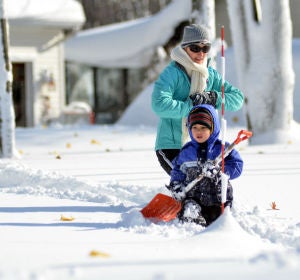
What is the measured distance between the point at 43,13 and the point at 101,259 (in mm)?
19269

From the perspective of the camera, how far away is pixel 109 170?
31.4ft

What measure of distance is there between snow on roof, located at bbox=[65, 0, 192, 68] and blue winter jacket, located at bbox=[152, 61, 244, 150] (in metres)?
19.9

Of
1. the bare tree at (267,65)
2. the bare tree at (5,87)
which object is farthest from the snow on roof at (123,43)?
the bare tree at (5,87)

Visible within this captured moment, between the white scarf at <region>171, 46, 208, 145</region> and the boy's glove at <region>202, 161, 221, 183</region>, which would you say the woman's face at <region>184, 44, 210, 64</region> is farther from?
the boy's glove at <region>202, 161, 221, 183</region>

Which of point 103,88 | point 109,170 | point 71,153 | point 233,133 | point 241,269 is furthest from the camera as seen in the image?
point 103,88

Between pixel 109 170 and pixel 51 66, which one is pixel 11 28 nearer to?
pixel 51 66

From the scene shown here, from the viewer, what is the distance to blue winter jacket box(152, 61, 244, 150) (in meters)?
6.17

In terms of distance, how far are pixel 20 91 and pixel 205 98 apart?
59.2 ft

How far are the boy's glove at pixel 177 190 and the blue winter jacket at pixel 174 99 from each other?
0.58 metres

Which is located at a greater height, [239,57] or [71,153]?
[239,57]

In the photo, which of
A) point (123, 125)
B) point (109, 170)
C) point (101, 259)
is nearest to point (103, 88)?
point (123, 125)

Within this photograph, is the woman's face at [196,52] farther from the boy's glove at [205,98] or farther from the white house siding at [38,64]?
the white house siding at [38,64]

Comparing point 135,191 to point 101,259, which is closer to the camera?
point 101,259

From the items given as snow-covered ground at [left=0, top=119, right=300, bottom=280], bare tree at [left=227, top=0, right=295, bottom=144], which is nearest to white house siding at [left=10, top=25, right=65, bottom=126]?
bare tree at [left=227, top=0, right=295, bottom=144]
